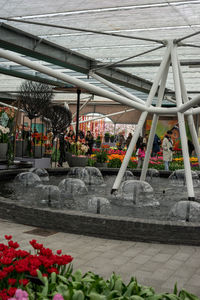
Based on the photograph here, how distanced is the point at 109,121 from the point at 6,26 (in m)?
36.4

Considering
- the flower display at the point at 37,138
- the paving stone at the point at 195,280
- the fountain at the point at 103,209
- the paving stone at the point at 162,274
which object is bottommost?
the paving stone at the point at 195,280

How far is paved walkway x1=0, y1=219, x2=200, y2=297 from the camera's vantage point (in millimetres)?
4555

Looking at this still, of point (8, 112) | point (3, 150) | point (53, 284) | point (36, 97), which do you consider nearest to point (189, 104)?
point (36, 97)

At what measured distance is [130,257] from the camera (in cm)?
539

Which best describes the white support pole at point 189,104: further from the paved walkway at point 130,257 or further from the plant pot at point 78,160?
the plant pot at point 78,160

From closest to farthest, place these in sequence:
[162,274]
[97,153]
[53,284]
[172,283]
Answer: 1. [53,284]
2. [172,283]
3. [162,274]
4. [97,153]

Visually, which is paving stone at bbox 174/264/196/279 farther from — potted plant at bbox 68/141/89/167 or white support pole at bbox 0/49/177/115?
potted plant at bbox 68/141/89/167

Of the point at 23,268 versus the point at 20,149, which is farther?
the point at 20,149

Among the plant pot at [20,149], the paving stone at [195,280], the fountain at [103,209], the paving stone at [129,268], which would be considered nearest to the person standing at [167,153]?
the fountain at [103,209]

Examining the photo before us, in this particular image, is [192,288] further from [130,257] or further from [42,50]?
[42,50]

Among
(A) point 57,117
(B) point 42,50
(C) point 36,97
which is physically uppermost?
(B) point 42,50

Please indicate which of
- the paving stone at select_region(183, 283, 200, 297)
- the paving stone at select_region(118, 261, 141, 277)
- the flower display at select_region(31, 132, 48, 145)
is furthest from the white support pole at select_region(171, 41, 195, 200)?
the flower display at select_region(31, 132, 48, 145)

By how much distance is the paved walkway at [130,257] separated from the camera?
456 cm

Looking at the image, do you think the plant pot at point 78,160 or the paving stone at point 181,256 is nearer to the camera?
the paving stone at point 181,256
